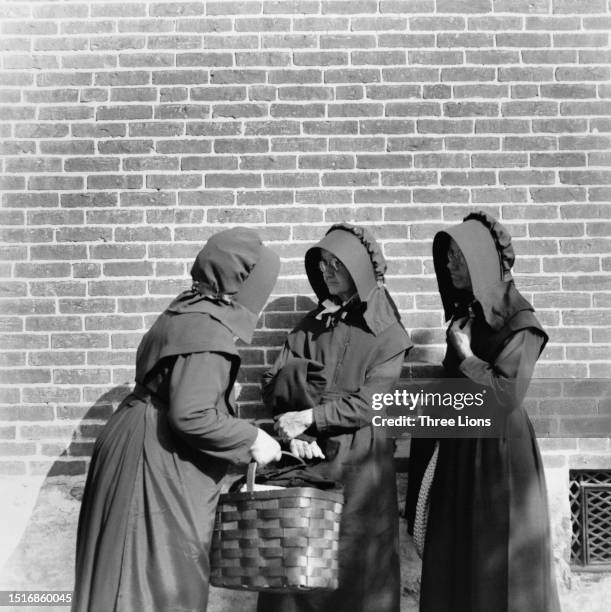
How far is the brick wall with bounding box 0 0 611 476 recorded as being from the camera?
17.4 ft

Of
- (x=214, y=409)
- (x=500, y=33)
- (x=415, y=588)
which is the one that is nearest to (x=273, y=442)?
(x=214, y=409)

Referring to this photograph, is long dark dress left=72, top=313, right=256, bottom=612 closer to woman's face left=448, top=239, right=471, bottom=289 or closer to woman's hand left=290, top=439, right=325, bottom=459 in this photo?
woman's hand left=290, top=439, right=325, bottom=459

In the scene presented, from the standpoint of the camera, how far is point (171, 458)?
4.10 m

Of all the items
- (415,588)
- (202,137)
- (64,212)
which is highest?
(202,137)

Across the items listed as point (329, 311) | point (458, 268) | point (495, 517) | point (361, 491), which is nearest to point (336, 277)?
point (329, 311)

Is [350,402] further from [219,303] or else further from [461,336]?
[219,303]

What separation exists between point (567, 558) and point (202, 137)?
295cm

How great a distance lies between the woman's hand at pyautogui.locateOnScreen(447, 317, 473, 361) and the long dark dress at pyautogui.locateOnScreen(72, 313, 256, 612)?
3.67 ft

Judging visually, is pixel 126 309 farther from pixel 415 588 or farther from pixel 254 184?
pixel 415 588

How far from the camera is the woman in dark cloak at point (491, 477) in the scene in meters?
Answer: 4.45

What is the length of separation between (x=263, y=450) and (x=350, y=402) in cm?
58

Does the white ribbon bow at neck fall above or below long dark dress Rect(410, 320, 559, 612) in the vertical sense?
above

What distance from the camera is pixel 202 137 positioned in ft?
17.8

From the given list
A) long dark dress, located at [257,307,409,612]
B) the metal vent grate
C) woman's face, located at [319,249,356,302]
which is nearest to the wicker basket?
long dark dress, located at [257,307,409,612]
